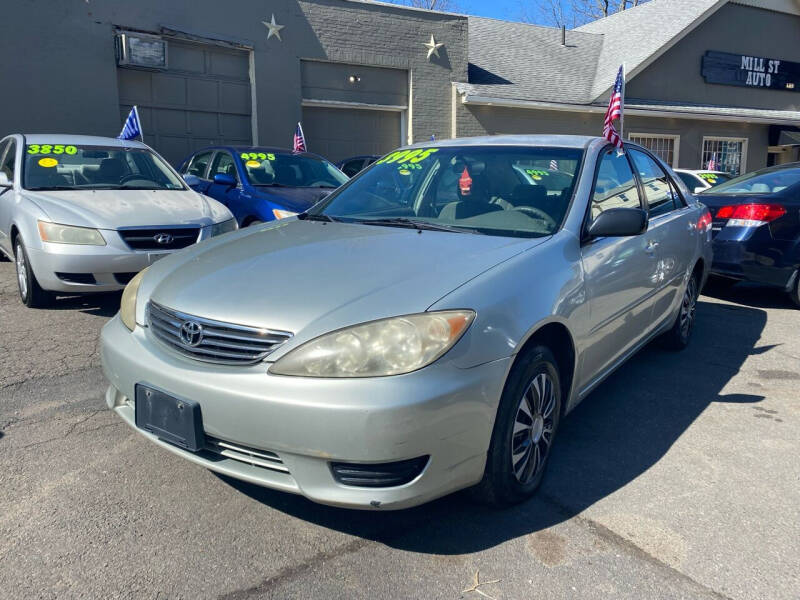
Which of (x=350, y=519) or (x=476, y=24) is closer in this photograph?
(x=350, y=519)

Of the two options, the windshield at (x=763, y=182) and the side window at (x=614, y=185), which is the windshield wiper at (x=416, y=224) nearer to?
the side window at (x=614, y=185)

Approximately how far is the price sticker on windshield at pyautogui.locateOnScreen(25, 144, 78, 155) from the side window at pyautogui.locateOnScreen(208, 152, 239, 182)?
5.99 feet

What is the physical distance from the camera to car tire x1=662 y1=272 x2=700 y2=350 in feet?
16.5

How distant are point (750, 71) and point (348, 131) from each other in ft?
43.7

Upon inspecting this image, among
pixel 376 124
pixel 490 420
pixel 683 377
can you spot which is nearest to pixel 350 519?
pixel 490 420

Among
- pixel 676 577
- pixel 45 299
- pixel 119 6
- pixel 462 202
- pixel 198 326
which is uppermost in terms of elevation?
pixel 119 6

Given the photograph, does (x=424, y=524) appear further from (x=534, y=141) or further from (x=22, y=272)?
(x=22, y=272)

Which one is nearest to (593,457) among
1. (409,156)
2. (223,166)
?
(409,156)

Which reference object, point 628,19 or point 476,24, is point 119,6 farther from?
point 628,19

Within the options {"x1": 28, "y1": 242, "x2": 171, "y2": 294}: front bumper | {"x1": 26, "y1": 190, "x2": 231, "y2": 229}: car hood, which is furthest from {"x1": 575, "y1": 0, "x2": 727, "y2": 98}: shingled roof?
{"x1": 28, "y1": 242, "x2": 171, "y2": 294}: front bumper

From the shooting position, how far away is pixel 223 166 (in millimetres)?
8445

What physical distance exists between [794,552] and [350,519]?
1.72 m

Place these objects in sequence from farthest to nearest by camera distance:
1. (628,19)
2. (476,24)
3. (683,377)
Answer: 1. (628,19)
2. (476,24)
3. (683,377)

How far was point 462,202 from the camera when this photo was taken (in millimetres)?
3674
